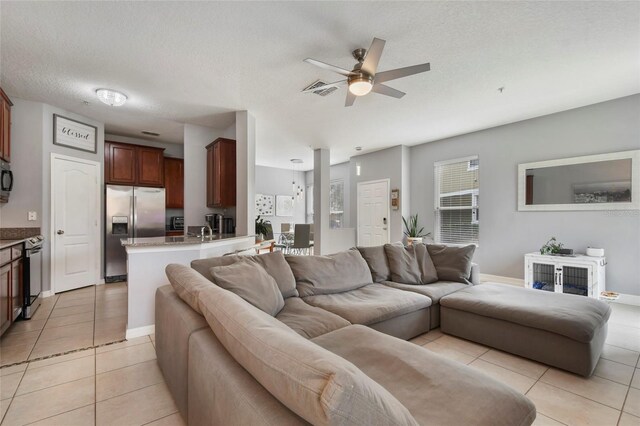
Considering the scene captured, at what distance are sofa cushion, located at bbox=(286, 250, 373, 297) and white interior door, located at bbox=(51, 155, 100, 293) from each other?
3.90m

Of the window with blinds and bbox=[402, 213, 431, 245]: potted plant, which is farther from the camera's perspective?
bbox=[402, 213, 431, 245]: potted plant

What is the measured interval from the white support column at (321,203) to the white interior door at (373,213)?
1.09m

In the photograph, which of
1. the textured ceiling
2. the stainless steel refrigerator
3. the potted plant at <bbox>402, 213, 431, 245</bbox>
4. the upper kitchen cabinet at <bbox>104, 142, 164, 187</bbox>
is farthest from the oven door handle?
→ the potted plant at <bbox>402, 213, 431, 245</bbox>

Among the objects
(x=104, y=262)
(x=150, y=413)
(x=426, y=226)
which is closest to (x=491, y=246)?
(x=426, y=226)

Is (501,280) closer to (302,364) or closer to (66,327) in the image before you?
(302,364)

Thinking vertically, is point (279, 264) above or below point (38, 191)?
below

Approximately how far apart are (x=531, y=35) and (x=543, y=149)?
2.62 metres

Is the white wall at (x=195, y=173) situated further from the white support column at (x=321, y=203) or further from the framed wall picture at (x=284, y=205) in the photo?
the framed wall picture at (x=284, y=205)

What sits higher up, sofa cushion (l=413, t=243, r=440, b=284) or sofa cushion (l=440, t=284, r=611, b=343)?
sofa cushion (l=413, t=243, r=440, b=284)

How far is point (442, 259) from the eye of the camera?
3490 millimetres

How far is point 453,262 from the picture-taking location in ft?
11.2

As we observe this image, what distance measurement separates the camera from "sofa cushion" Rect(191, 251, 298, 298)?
2333 mm

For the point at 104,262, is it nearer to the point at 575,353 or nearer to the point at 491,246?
the point at 575,353

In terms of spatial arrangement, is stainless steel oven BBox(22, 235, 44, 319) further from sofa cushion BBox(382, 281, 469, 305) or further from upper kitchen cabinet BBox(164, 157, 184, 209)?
sofa cushion BBox(382, 281, 469, 305)
